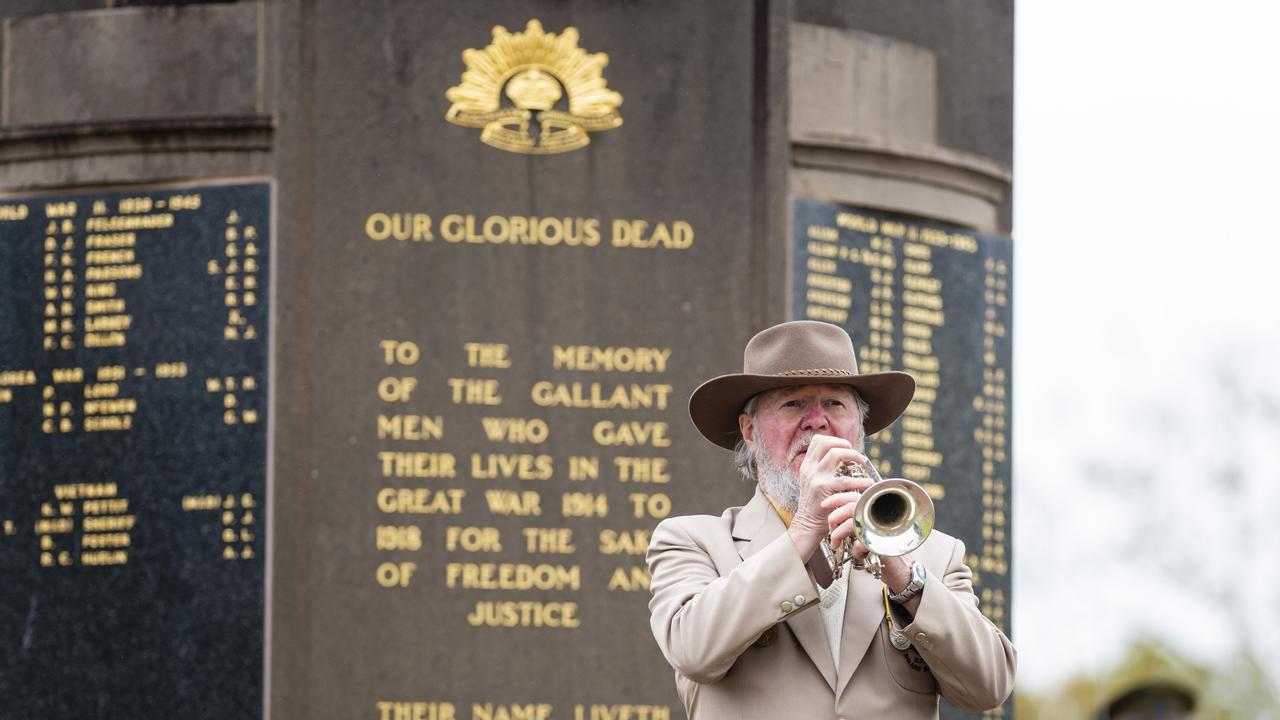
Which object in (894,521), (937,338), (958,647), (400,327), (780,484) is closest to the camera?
(894,521)

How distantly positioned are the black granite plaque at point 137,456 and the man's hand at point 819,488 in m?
4.69

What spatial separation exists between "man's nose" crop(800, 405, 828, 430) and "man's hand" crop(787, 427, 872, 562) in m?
0.28

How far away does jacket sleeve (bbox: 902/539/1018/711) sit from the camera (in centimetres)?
427

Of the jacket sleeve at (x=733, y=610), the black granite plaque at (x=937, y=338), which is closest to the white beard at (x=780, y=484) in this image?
the jacket sleeve at (x=733, y=610)

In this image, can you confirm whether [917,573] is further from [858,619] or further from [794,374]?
[794,374]

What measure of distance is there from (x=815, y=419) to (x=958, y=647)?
62 centimetres

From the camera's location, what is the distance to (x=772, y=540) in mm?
4547

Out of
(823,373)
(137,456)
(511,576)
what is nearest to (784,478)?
(823,373)

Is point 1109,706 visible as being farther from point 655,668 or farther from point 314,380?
point 314,380

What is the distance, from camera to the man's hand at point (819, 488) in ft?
13.7

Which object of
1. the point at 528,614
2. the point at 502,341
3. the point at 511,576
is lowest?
the point at 528,614

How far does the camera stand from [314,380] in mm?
8672

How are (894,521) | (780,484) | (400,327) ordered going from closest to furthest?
1. (894,521)
2. (780,484)
3. (400,327)

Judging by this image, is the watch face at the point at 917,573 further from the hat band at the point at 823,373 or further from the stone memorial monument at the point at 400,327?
the stone memorial monument at the point at 400,327
